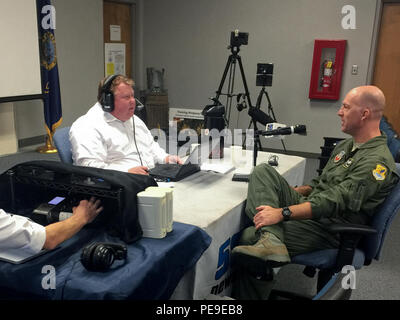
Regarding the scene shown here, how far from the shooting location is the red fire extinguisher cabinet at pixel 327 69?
191 inches

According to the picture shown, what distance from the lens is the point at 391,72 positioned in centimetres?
480

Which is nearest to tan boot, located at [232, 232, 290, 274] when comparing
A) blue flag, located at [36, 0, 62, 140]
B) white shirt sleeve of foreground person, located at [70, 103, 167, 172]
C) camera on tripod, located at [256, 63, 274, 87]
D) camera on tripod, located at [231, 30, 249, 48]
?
white shirt sleeve of foreground person, located at [70, 103, 167, 172]

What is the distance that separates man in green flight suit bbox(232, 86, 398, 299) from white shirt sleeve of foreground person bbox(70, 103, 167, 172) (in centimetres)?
76

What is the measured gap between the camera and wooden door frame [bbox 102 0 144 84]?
5.88 m

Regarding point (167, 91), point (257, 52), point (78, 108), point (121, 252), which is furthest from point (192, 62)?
point (121, 252)

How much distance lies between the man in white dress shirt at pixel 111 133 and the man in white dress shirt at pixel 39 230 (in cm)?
61

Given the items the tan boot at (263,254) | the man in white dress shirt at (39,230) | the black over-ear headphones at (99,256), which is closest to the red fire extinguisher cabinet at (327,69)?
the tan boot at (263,254)

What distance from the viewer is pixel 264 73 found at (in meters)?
4.75

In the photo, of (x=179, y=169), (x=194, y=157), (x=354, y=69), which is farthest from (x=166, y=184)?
(x=354, y=69)

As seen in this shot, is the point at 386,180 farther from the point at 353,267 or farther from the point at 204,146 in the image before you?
the point at 204,146

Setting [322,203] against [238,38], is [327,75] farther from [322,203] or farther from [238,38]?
[322,203]

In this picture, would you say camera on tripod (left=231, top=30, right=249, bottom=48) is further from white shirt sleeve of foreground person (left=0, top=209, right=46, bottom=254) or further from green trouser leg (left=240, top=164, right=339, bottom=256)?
white shirt sleeve of foreground person (left=0, top=209, right=46, bottom=254)
